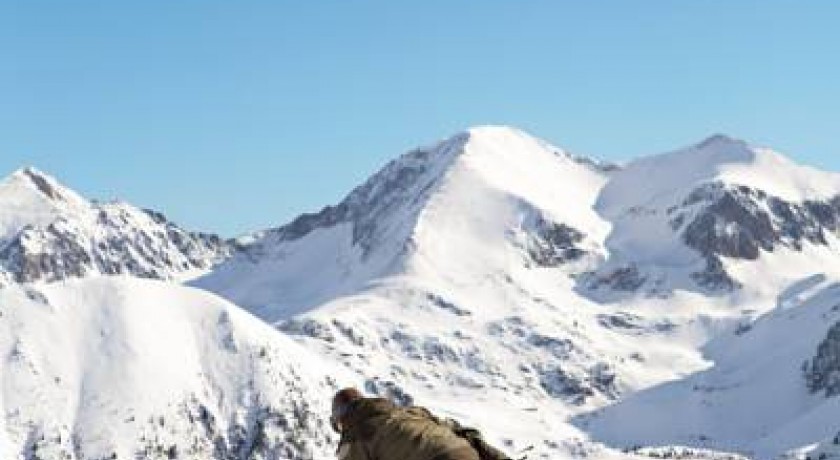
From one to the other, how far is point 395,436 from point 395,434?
0.02 metres

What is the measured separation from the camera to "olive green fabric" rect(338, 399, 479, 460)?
10.8 meters

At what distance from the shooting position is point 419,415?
11.5m

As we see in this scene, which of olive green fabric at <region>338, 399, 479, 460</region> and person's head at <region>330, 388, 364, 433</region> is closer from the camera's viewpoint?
olive green fabric at <region>338, 399, 479, 460</region>

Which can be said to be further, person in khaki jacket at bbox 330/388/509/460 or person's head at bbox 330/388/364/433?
person's head at bbox 330/388/364/433

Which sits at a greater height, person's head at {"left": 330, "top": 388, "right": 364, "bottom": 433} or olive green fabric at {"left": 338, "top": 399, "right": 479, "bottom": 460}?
person's head at {"left": 330, "top": 388, "right": 364, "bottom": 433}

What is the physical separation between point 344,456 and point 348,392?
0.58 metres

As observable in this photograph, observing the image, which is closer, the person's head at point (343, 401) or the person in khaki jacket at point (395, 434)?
the person in khaki jacket at point (395, 434)

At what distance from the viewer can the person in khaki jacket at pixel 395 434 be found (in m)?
10.8

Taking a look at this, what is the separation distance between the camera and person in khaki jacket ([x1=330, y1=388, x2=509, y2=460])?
10.8m

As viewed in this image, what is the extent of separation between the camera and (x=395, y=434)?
11.2 meters

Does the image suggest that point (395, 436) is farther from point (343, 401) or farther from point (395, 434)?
point (343, 401)

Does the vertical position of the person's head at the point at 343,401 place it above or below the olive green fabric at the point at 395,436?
above

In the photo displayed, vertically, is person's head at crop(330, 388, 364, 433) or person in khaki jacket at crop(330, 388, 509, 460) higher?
person's head at crop(330, 388, 364, 433)

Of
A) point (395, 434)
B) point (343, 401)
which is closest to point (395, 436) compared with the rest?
point (395, 434)
